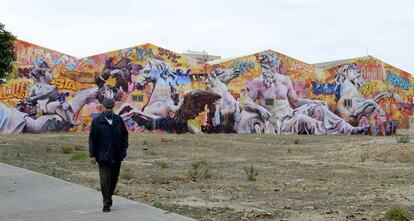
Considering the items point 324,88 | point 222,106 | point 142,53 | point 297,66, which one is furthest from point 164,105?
point 324,88

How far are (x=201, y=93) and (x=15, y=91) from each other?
14.8 m

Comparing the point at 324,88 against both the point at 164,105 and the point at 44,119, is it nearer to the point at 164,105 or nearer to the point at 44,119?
the point at 164,105

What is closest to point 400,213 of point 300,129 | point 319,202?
point 319,202

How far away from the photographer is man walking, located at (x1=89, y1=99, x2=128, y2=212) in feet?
29.0

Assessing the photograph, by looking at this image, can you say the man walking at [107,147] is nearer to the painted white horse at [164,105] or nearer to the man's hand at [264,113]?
the painted white horse at [164,105]

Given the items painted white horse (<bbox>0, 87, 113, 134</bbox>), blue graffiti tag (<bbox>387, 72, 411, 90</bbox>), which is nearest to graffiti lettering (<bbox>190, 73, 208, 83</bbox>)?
painted white horse (<bbox>0, 87, 113, 134</bbox>)

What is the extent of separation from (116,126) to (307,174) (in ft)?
29.7

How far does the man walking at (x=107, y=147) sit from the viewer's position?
8.83 metres

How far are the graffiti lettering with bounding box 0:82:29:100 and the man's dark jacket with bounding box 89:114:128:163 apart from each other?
34.3 metres

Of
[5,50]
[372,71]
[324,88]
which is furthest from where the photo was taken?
[372,71]

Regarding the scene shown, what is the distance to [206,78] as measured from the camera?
46281 mm

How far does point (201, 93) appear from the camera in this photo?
46.1 metres

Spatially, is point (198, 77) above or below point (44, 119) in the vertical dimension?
above

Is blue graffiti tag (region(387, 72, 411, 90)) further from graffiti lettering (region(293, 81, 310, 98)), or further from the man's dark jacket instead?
the man's dark jacket
